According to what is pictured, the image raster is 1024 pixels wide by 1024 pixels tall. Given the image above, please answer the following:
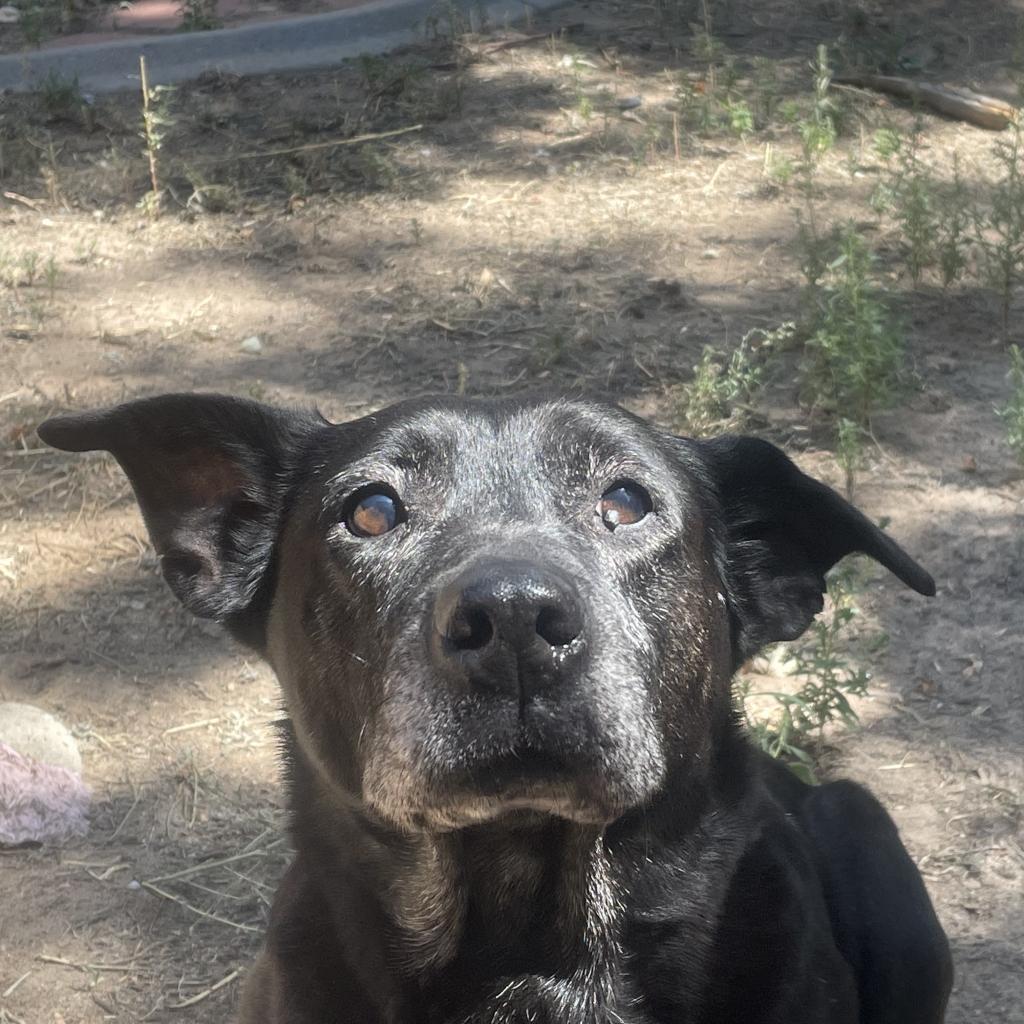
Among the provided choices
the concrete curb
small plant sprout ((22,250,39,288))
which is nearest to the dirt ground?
small plant sprout ((22,250,39,288))

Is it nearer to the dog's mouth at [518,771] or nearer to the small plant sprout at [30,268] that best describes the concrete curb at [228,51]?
the small plant sprout at [30,268]

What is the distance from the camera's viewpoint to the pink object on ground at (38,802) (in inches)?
168

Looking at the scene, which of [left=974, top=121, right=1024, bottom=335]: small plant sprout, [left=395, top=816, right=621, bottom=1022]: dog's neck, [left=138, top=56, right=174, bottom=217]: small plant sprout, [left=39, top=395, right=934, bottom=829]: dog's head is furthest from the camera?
[left=138, top=56, right=174, bottom=217]: small plant sprout

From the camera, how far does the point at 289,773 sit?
3244mm

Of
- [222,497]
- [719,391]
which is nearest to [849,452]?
[719,391]

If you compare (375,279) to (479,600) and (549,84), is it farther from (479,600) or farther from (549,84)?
(479,600)

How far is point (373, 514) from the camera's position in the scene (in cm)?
296

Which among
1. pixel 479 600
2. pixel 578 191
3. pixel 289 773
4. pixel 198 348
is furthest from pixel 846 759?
pixel 578 191

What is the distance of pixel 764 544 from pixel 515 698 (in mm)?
1063

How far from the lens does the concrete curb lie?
8.62 metres

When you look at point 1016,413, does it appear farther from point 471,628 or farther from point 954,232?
point 471,628

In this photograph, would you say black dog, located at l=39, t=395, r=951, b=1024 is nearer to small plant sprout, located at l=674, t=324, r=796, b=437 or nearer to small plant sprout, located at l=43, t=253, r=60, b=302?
small plant sprout, located at l=674, t=324, r=796, b=437

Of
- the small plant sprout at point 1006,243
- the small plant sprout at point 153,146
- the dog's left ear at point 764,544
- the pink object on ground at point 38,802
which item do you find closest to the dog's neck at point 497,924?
the dog's left ear at point 764,544

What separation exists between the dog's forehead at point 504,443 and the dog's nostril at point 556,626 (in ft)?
1.74
